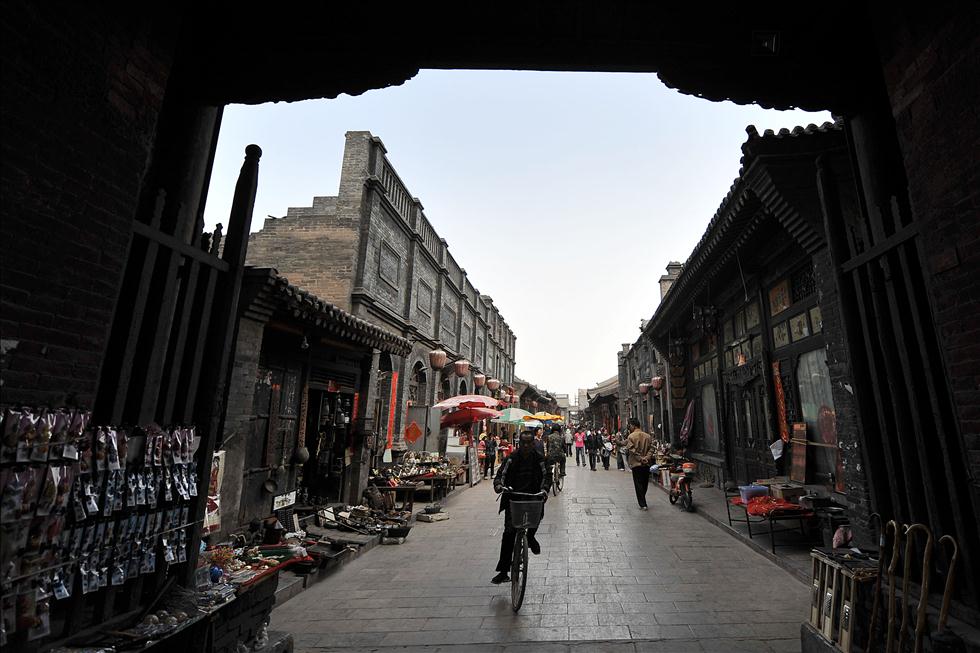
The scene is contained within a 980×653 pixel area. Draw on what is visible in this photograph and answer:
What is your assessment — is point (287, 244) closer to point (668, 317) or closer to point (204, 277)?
point (204, 277)

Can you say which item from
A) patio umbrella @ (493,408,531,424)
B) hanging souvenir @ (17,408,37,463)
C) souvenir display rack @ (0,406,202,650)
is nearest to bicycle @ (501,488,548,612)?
souvenir display rack @ (0,406,202,650)

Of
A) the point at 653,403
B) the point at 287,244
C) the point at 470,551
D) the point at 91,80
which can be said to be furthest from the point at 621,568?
the point at 653,403

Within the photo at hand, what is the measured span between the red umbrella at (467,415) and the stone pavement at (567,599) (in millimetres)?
5265

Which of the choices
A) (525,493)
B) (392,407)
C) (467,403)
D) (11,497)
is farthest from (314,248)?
(11,497)

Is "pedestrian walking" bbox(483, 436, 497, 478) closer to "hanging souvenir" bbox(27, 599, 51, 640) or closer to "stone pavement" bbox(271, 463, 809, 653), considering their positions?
"stone pavement" bbox(271, 463, 809, 653)

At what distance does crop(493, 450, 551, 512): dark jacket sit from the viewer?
522 cm

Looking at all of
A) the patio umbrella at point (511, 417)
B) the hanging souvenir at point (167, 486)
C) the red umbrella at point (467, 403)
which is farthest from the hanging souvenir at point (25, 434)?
the patio umbrella at point (511, 417)

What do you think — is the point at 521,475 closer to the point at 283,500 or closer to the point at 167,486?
the point at 167,486

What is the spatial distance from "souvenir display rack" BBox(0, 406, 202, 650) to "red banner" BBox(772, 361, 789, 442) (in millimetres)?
8945

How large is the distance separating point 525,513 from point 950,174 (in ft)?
14.0

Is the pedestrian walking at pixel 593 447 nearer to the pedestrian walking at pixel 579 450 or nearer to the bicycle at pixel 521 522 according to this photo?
the pedestrian walking at pixel 579 450

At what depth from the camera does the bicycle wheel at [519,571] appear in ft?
14.5

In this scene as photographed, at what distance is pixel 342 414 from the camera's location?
28.3ft

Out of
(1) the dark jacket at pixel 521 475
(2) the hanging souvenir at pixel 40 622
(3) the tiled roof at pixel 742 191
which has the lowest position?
(2) the hanging souvenir at pixel 40 622
